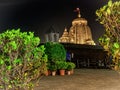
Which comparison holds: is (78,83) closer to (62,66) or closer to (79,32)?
(62,66)

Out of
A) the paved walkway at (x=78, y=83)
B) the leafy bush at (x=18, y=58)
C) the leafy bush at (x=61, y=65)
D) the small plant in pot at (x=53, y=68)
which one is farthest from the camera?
the leafy bush at (x=61, y=65)

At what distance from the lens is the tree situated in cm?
419

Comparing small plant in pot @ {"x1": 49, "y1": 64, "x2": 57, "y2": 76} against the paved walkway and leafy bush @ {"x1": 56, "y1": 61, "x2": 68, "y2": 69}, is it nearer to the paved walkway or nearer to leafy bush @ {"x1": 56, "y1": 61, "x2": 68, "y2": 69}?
leafy bush @ {"x1": 56, "y1": 61, "x2": 68, "y2": 69}

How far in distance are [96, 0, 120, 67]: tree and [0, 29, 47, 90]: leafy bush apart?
4.56ft

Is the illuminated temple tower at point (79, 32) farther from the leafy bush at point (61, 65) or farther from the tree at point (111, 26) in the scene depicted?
the tree at point (111, 26)

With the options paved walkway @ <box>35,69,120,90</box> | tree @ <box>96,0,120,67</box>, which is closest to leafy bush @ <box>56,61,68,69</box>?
paved walkway @ <box>35,69,120,90</box>

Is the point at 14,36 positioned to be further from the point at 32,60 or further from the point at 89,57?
the point at 89,57

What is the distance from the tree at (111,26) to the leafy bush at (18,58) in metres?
1.39

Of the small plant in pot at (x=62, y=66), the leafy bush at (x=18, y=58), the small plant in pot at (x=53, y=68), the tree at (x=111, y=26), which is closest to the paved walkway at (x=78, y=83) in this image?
the small plant in pot at (x=53, y=68)

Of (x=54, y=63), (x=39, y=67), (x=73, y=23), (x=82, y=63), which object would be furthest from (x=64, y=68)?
(x=73, y=23)

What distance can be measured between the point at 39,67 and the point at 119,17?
1.85 meters

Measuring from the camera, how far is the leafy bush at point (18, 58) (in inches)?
196

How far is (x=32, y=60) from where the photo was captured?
201 inches

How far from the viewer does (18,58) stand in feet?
16.8
